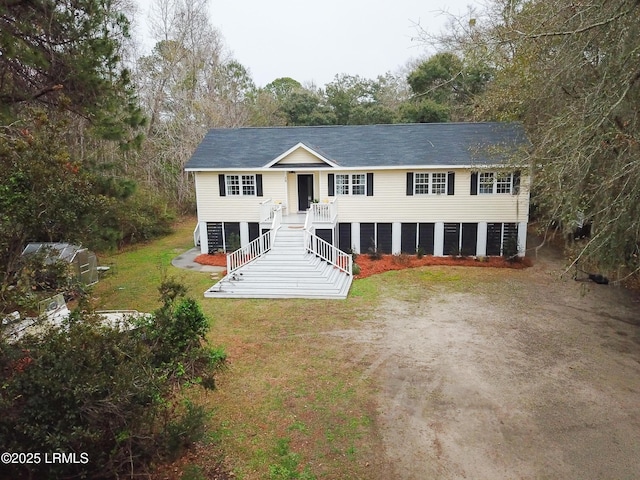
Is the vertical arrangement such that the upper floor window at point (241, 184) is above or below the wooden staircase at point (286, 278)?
above

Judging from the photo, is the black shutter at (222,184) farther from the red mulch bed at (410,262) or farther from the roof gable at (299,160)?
the red mulch bed at (410,262)

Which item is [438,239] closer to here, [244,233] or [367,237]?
[367,237]

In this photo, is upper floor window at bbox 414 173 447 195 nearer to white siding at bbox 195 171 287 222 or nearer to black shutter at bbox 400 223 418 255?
black shutter at bbox 400 223 418 255

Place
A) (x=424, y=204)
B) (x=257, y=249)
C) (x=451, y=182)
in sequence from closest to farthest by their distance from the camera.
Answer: (x=257, y=249)
(x=451, y=182)
(x=424, y=204)

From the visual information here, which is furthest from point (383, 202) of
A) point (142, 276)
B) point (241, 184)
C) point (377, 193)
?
point (142, 276)

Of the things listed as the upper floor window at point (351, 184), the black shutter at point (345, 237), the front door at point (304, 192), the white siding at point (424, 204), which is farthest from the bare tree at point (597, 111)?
the front door at point (304, 192)

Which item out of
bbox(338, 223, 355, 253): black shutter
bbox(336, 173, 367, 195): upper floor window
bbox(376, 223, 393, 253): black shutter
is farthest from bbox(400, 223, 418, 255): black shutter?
bbox(336, 173, 367, 195): upper floor window

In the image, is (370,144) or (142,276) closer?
(142,276)
